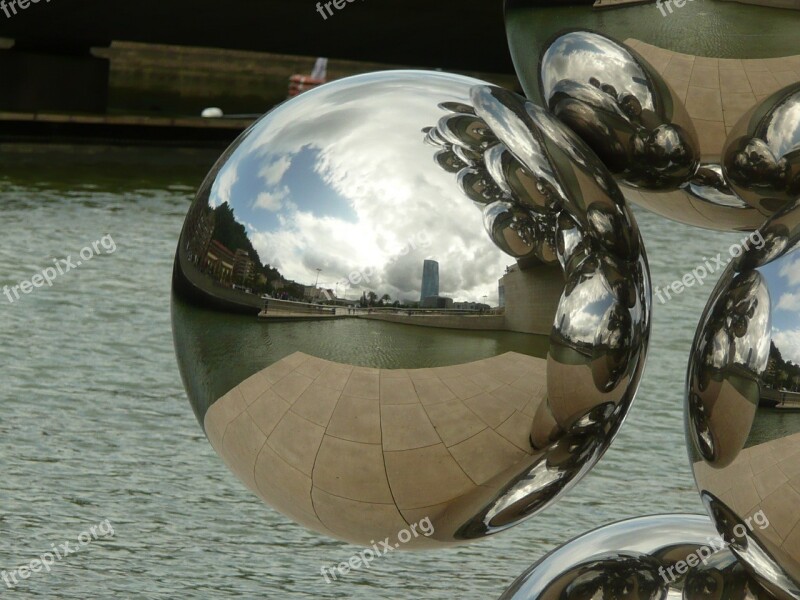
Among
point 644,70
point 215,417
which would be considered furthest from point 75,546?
point 644,70

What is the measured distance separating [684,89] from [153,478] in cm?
269

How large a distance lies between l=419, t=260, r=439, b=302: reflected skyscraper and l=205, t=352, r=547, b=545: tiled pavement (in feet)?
0.25

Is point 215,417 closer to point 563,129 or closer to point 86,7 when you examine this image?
point 563,129

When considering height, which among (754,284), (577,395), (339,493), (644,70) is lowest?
(339,493)

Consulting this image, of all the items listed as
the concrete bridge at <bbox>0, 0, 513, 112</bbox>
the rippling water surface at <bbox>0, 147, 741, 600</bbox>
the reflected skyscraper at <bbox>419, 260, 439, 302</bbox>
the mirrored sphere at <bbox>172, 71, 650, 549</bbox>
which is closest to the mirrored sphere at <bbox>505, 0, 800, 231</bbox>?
the mirrored sphere at <bbox>172, 71, 650, 549</bbox>

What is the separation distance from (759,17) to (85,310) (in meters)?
4.61

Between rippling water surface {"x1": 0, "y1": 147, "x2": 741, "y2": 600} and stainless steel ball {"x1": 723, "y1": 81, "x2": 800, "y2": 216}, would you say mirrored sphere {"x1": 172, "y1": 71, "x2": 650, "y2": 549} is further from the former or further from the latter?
rippling water surface {"x1": 0, "y1": 147, "x2": 741, "y2": 600}

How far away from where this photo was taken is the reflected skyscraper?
51.6 inches

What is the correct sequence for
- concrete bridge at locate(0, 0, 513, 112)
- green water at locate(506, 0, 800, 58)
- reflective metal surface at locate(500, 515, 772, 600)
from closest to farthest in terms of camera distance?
green water at locate(506, 0, 800, 58)
reflective metal surface at locate(500, 515, 772, 600)
concrete bridge at locate(0, 0, 513, 112)

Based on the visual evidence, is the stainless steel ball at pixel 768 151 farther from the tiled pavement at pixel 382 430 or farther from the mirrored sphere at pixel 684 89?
the tiled pavement at pixel 382 430

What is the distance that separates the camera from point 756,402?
1322 mm

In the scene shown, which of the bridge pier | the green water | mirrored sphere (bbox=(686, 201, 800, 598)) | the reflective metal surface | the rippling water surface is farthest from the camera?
the bridge pier

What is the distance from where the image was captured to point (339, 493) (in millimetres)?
1387

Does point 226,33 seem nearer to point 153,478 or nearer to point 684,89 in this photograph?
point 153,478
